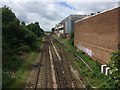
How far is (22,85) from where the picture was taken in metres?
17.3

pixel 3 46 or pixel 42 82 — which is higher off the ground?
pixel 3 46

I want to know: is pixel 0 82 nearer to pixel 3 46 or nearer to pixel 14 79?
pixel 14 79

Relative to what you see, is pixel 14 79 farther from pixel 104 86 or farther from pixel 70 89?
pixel 104 86

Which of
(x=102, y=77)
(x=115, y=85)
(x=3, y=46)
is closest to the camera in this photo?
(x=115, y=85)

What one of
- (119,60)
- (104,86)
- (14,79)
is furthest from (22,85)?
(119,60)

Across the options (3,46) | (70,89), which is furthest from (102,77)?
(3,46)

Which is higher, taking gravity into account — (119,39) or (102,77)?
(119,39)

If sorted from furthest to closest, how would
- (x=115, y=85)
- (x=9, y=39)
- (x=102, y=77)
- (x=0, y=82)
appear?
(x=9, y=39) < (x=102, y=77) < (x=0, y=82) < (x=115, y=85)

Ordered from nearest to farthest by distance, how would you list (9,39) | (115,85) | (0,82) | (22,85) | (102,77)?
(115,85)
(0,82)
(22,85)
(102,77)
(9,39)

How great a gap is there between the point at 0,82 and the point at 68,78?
20.1 feet

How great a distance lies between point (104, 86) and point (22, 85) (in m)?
5.34

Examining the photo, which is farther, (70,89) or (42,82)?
(42,82)

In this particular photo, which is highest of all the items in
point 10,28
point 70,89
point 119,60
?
point 10,28

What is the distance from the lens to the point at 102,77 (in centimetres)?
1969
